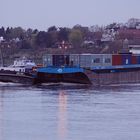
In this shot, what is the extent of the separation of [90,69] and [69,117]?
33.9 m

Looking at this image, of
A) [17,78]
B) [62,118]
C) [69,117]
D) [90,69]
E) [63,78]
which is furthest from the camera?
[90,69]

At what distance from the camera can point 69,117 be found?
1261 inches

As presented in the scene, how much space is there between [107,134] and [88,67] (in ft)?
132

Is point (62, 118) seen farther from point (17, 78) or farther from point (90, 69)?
point (90, 69)

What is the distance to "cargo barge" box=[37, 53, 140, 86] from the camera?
62.8m

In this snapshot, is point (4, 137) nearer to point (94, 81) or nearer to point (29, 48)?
point (94, 81)

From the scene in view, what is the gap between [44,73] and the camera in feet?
206

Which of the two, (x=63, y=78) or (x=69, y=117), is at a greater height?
(x=63, y=78)

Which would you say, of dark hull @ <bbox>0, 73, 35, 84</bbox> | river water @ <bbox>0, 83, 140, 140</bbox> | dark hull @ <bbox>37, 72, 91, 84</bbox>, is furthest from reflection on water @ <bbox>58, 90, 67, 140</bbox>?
dark hull @ <bbox>0, 73, 35, 84</bbox>

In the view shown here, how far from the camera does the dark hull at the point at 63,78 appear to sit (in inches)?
2466

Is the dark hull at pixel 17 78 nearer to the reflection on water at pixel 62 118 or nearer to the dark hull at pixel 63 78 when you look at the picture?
the dark hull at pixel 63 78

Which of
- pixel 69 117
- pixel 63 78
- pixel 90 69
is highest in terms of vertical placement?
pixel 90 69

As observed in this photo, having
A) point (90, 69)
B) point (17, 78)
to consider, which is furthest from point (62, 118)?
point (90, 69)

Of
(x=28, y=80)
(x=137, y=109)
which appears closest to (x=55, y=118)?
(x=137, y=109)
